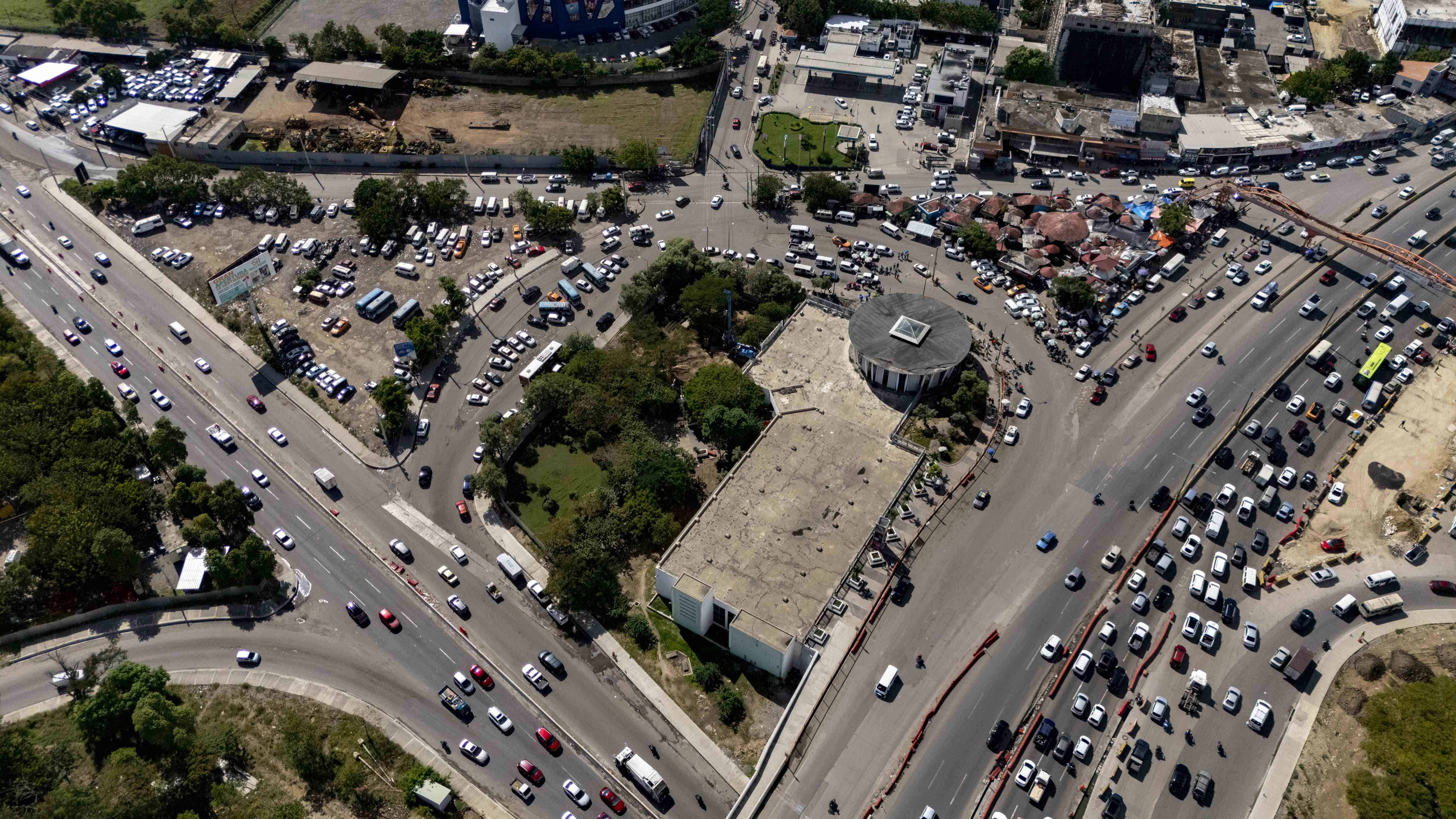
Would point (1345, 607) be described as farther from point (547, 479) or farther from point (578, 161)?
point (578, 161)

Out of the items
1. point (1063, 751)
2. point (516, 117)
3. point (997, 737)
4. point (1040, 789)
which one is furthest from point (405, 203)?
point (1040, 789)

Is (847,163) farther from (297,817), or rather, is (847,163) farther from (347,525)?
(297,817)

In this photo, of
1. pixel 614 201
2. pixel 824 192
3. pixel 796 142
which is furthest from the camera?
pixel 796 142

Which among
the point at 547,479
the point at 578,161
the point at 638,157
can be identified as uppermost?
the point at 638,157

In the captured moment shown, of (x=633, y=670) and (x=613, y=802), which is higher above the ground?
(x=633, y=670)

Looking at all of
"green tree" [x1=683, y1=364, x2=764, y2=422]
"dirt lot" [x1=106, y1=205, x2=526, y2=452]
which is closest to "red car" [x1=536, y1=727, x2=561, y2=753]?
"green tree" [x1=683, y1=364, x2=764, y2=422]

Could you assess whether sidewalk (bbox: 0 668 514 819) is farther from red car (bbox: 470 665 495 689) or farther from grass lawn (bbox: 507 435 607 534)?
grass lawn (bbox: 507 435 607 534)

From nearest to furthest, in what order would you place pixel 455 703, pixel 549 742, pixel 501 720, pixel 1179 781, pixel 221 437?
pixel 1179 781 → pixel 549 742 → pixel 501 720 → pixel 455 703 → pixel 221 437
